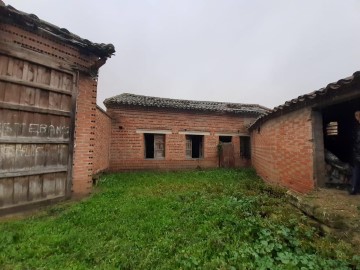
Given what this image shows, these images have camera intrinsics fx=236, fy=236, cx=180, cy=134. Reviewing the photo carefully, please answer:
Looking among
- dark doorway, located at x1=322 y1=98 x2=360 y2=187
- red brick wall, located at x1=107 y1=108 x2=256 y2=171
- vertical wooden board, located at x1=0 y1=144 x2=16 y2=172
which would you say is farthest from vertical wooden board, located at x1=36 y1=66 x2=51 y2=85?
red brick wall, located at x1=107 y1=108 x2=256 y2=171

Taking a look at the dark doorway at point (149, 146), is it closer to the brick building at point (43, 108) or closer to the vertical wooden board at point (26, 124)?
the brick building at point (43, 108)

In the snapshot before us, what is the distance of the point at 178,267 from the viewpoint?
125 inches

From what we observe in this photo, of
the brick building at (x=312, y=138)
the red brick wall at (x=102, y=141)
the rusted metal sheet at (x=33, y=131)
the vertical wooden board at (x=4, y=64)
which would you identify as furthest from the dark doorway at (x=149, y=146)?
the vertical wooden board at (x=4, y=64)

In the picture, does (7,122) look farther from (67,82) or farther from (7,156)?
(67,82)

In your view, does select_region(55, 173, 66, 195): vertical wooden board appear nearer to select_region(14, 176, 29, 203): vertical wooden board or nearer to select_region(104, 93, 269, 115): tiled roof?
select_region(14, 176, 29, 203): vertical wooden board

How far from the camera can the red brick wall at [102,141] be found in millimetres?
10164

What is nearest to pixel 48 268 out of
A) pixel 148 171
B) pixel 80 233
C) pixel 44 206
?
pixel 80 233

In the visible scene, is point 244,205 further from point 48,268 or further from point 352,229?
point 48,268

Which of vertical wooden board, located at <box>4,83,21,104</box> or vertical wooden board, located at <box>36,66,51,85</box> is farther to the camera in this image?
vertical wooden board, located at <box>36,66,51,85</box>

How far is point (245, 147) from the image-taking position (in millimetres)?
15961

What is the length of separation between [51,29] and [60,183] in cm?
372

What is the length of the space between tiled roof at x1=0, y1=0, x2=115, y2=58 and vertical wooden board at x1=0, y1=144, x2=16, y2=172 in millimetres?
2588

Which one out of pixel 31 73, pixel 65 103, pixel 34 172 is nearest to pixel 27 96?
pixel 31 73

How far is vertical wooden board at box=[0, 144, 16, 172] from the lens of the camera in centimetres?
480
